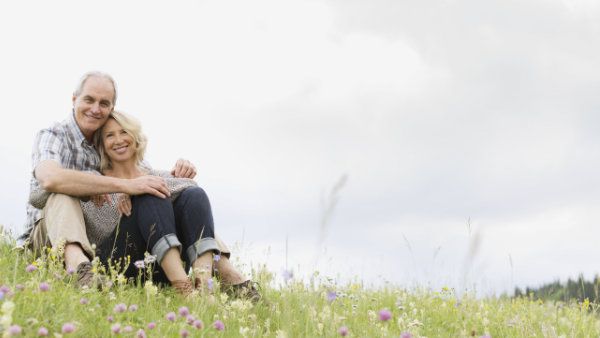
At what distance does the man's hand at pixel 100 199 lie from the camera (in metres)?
5.59

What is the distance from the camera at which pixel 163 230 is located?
5.19m

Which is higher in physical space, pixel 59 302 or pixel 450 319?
pixel 59 302

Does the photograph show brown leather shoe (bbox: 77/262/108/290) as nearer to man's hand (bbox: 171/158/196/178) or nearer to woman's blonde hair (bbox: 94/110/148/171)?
woman's blonde hair (bbox: 94/110/148/171)

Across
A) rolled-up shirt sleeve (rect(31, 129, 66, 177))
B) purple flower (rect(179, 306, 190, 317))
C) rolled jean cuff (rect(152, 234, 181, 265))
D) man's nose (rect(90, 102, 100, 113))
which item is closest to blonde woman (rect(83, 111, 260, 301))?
rolled jean cuff (rect(152, 234, 181, 265))

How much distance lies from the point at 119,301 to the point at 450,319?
3135 mm

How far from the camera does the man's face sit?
5.90 metres

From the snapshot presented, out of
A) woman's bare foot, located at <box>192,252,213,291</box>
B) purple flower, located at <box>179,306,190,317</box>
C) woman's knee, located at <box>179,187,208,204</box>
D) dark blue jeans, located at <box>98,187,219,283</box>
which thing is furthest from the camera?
Answer: woman's knee, located at <box>179,187,208,204</box>

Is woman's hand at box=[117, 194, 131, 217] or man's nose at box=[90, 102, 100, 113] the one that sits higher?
man's nose at box=[90, 102, 100, 113]

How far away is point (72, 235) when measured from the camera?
17.2 feet

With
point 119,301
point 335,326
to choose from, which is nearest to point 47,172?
point 119,301

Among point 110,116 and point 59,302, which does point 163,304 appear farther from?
point 110,116

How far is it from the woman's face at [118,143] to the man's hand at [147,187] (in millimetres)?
545

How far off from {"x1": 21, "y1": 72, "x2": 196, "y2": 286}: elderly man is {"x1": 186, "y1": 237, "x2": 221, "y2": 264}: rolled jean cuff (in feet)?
1.57

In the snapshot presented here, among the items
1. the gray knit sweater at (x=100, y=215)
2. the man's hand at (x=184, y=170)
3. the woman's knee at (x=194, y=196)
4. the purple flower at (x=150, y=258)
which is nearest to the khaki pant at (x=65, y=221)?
the gray knit sweater at (x=100, y=215)
